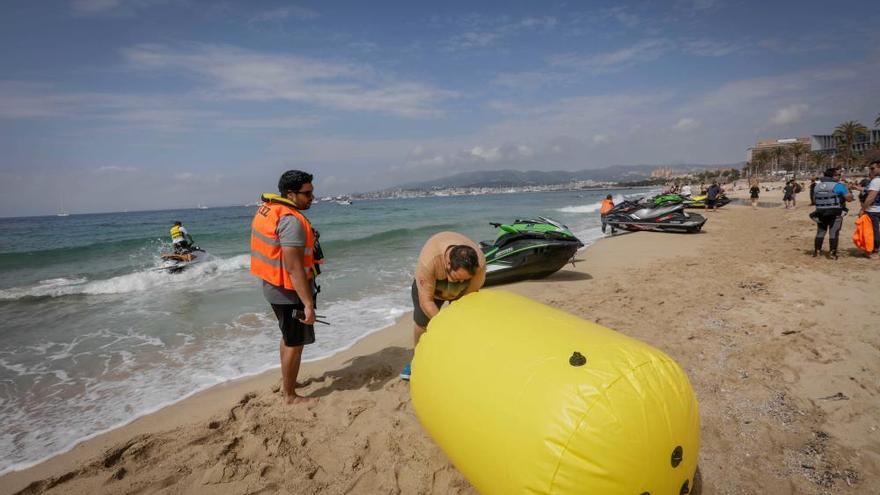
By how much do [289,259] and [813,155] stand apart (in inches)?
4860

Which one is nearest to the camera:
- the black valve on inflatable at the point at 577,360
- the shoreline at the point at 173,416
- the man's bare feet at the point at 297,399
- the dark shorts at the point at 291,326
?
the black valve on inflatable at the point at 577,360

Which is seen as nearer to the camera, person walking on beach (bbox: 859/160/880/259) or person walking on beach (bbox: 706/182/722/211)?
person walking on beach (bbox: 859/160/880/259)

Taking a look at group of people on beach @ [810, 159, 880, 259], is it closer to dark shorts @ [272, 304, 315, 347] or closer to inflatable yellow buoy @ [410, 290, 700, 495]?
inflatable yellow buoy @ [410, 290, 700, 495]

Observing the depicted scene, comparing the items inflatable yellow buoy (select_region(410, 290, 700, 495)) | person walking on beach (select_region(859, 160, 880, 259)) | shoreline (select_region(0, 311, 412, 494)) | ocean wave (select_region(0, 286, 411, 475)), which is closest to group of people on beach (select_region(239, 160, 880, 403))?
shoreline (select_region(0, 311, 412, 494))

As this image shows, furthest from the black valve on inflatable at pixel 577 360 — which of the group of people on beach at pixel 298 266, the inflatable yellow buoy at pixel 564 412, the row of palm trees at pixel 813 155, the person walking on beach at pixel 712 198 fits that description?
the row of palm trees at pixel 813 155

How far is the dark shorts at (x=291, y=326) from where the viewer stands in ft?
12.1

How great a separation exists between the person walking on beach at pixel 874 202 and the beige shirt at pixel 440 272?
921cm

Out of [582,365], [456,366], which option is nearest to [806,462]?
[582,365]

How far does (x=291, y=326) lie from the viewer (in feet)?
12.2

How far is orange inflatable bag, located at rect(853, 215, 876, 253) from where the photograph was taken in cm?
784

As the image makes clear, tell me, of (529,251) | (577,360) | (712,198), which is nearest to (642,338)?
(529,251)

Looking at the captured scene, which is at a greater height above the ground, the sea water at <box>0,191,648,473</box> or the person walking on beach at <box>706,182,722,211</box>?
the person walking on beach at <box>706,182,722,211</box>

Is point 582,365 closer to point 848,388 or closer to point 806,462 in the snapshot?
point 806,462

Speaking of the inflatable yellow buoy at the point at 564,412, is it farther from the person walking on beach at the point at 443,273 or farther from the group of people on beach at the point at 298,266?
the group of people on beach at the point at 298,266
